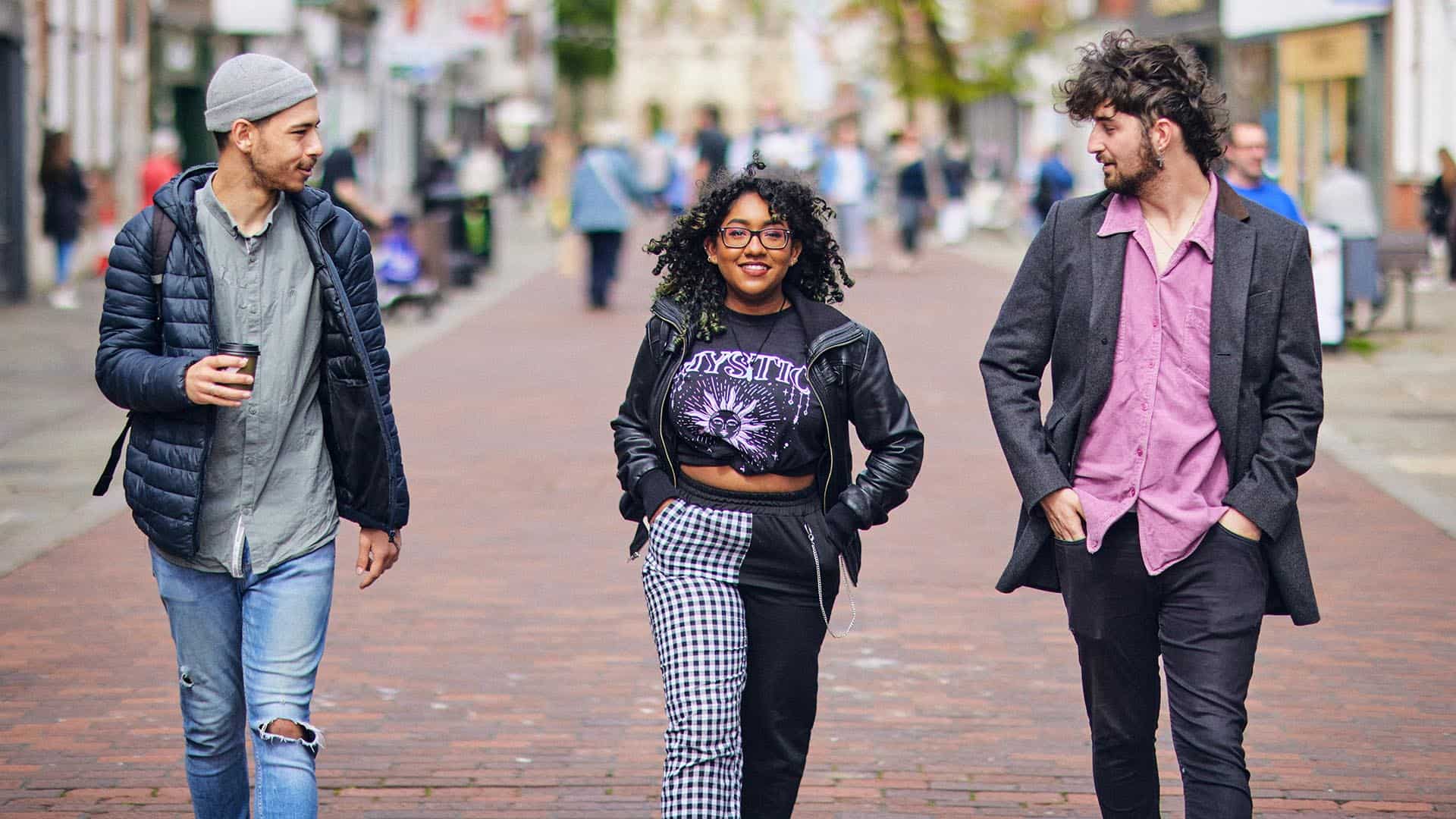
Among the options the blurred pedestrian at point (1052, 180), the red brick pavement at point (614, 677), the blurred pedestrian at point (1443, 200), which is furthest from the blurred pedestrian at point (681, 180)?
the red brick pavement at point (614, 677)

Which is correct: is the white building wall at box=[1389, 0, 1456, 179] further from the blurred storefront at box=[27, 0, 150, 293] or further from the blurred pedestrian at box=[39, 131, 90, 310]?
the blurred storefront at box=[27, 0, 150, 293]

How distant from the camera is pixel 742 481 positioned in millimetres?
4328

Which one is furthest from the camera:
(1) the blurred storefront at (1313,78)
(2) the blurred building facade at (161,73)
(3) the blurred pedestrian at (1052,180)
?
(3) the blurred pedestrian at (1052,180)

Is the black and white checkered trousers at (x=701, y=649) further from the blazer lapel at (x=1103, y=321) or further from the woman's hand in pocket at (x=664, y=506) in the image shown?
the blazer lapel at (x=1103, y=321)

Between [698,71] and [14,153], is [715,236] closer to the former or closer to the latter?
[14,153]

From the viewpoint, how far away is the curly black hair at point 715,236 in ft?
14.4

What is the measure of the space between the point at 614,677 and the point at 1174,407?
3051mm

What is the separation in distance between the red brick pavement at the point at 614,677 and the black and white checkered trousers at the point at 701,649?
1.09 metres

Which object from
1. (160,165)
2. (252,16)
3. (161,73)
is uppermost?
(252,16)

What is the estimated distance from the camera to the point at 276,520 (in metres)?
4.09

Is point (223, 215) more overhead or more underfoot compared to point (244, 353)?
more overhead

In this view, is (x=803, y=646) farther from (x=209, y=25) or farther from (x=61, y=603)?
(x=209, y=25)

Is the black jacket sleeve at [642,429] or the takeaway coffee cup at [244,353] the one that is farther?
→ the black jacket sleeve at [642,429]

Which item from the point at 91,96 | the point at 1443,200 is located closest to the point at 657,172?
the point at 91,96
